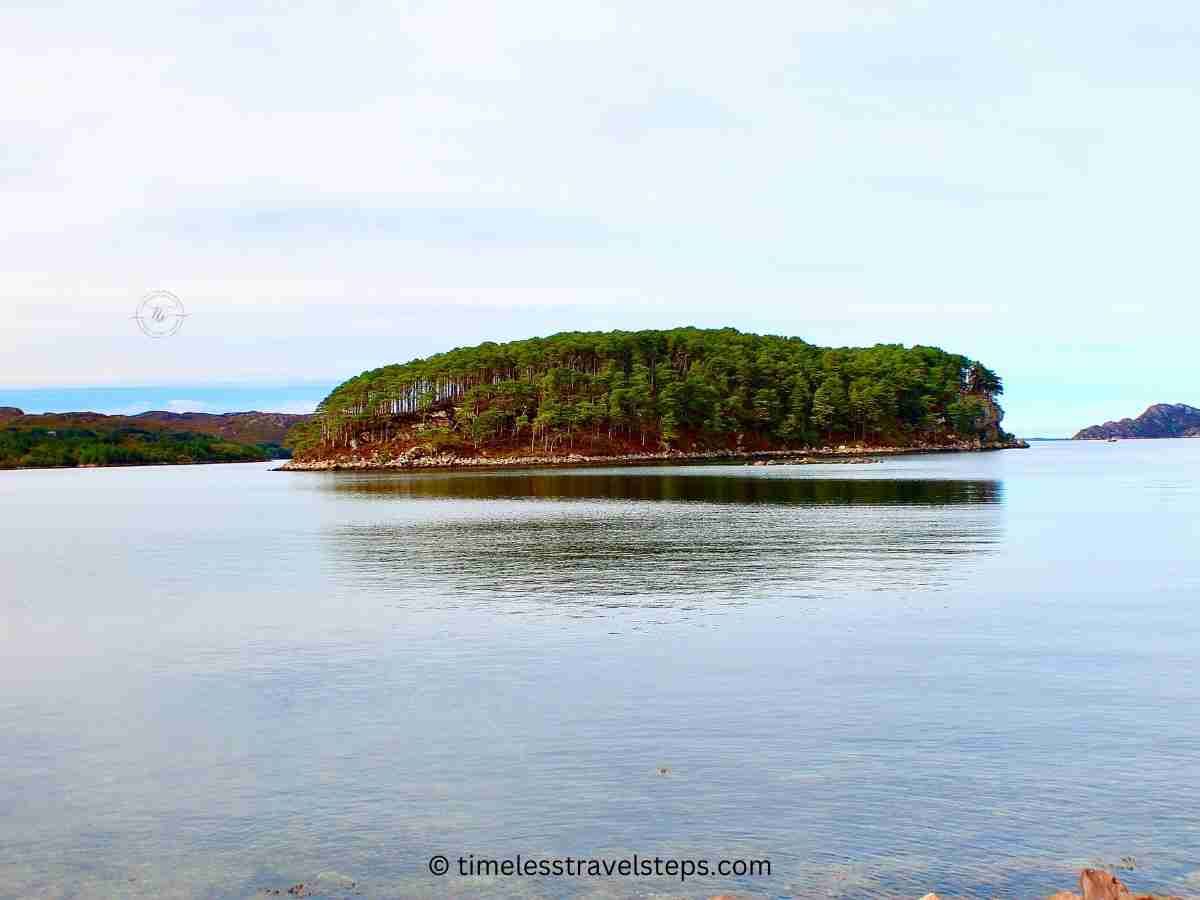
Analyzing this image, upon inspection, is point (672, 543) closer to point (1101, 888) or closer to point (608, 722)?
point (608, 722)

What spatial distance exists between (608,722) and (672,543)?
4300cm

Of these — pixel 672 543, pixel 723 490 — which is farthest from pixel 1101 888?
pixel 723 490

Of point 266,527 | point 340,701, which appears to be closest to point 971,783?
point 340,701

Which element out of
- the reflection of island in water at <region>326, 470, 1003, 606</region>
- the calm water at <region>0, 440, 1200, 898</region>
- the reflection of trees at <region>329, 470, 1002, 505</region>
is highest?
the reflection of trees at <region>329, 470, 1002, 505</region>

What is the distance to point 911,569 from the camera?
51.0m

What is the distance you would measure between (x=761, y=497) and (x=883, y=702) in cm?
8702

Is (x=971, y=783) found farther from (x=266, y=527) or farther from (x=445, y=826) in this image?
(x=266, y=527)

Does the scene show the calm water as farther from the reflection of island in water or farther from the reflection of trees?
the reflection of trees

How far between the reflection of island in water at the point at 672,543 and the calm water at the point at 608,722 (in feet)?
2.07

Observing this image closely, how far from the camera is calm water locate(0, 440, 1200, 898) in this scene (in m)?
16.3

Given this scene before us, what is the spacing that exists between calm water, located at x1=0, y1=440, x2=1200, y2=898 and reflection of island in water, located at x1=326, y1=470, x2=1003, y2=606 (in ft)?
2.07

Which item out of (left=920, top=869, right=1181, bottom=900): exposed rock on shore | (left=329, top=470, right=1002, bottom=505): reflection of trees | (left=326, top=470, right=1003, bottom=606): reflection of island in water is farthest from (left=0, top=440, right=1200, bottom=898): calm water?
(left=329, top=470, right=1002, bottom=505): reflection of trees

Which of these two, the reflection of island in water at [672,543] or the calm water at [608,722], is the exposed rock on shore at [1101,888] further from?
the reflection of island in water at [672,543]

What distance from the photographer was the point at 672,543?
66.8 m
